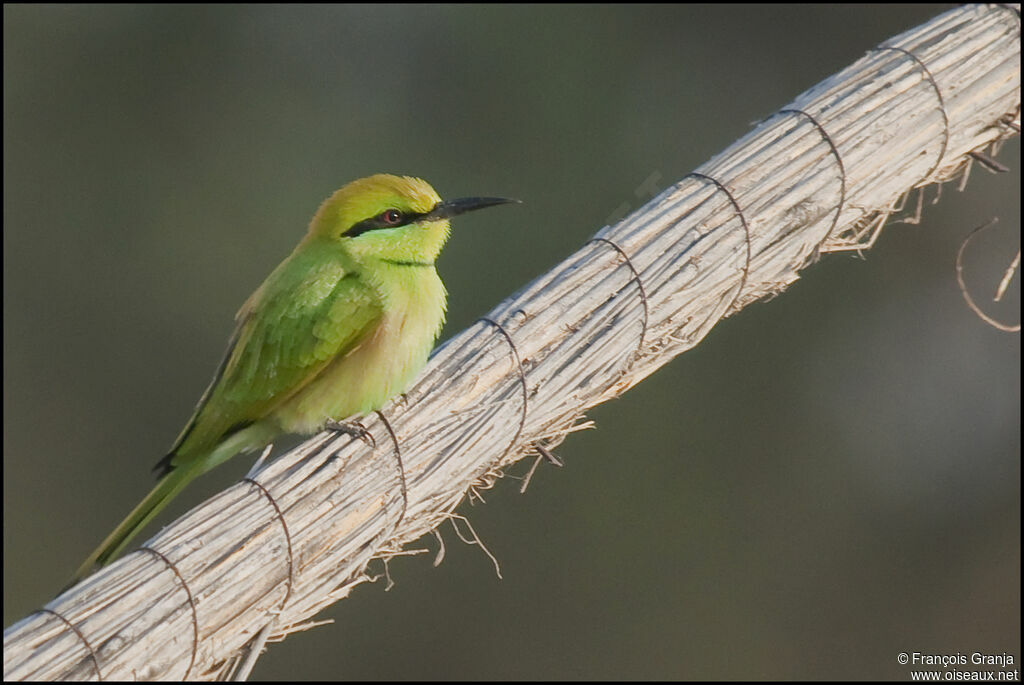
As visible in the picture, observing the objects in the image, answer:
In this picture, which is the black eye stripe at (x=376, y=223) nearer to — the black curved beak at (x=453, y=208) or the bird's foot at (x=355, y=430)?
the black curved beak at (x=453, y=208)

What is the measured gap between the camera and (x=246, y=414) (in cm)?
252

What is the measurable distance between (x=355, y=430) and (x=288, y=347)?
1.55 feet

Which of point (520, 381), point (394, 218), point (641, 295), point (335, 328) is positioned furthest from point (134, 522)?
point (641, 295)

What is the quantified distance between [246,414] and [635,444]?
3.09 meters

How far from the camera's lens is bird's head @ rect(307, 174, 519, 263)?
264cm

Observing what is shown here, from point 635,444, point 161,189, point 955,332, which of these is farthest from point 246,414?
point 955,332

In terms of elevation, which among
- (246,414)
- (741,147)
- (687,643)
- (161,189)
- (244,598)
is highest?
(161,189)

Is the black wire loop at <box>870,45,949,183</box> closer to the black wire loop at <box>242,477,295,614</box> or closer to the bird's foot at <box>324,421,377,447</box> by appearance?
the bird's foot at <box>324,421,377,447</box>

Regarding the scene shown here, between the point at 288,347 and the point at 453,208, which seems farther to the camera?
the point at 453,208

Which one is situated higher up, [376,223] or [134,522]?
[376,223]

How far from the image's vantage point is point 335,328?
2.53 metres

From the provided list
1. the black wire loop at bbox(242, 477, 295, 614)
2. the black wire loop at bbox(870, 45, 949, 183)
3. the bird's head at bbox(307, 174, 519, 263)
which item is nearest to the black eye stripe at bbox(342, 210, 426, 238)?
the bird's head at bbox(307, 174, 519, 263)

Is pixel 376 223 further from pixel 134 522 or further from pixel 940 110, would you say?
pixel 940 110

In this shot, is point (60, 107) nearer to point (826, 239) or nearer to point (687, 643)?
point (687, 643)
